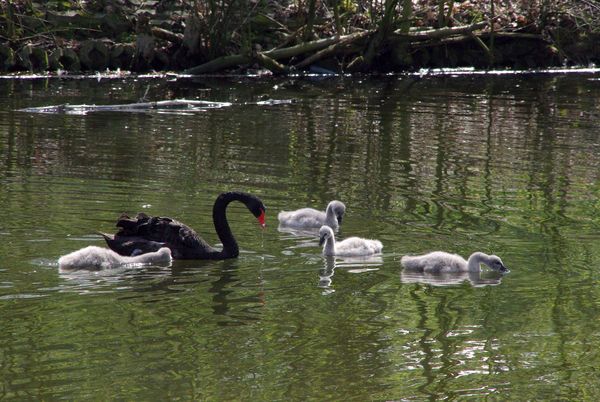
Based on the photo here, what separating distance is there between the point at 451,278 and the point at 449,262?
0.14 metres

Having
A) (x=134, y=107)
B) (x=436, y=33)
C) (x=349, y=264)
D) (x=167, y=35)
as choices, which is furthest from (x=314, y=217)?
(x=436, y=33)

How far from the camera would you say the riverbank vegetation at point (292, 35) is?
2684 cm

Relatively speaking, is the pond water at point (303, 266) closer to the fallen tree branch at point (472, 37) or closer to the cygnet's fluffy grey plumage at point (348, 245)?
the cygnet's fluffy grey plumage at point (348, 245)

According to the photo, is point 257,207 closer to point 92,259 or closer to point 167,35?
point 92,259

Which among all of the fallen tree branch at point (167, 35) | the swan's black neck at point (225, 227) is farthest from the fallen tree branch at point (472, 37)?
the swan's black neck at point (225, 227)

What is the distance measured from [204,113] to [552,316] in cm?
1229

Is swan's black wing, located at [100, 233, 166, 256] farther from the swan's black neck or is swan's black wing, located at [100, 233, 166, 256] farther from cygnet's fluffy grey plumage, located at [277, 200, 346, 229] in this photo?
cygnet's fluffy grey plumage, located at [277, 200, 346, 229]

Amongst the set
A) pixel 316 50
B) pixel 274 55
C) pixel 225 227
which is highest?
pixel 316 50

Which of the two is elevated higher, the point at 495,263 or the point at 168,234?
the point at 168,234

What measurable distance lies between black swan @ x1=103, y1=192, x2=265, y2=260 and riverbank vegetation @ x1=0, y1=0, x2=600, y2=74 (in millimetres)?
15785

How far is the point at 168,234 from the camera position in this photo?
10289mm

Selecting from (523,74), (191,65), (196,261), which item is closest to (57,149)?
(196,261)

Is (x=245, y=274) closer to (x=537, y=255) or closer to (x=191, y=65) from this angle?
(x=537, y=255)

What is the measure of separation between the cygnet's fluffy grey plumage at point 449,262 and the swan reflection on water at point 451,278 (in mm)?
42
